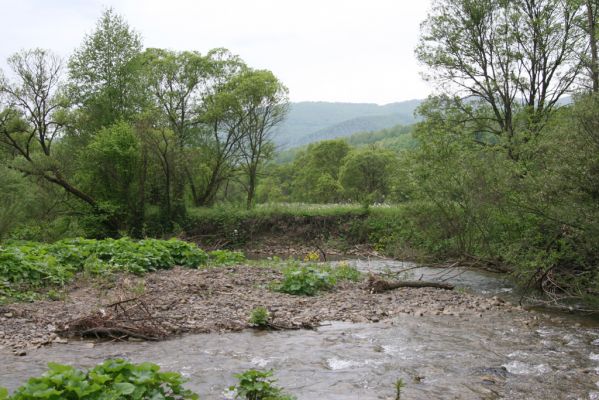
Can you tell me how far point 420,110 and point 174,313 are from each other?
70.6ft

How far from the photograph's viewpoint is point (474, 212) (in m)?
14.8

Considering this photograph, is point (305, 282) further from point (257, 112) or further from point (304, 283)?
point (257, 112)

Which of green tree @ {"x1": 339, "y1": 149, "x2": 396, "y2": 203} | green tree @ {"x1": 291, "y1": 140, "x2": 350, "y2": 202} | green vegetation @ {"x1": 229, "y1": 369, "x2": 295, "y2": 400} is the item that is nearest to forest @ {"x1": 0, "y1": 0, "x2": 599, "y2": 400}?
green vegetation @ {"x1": 229, "y1": 369, "x2": 295, "y2": 400}

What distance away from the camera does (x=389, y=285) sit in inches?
520

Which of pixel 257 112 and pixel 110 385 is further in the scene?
pixel 257 112

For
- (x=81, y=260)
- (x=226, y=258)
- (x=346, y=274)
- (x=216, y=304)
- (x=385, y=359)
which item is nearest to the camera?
(x=385, y=359)

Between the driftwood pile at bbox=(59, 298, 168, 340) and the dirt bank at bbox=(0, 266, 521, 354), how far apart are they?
0.45 feet

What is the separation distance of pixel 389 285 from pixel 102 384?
9.80 meters

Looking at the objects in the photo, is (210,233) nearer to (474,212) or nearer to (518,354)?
(474,212)

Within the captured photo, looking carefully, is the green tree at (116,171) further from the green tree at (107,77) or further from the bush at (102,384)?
the bush at (102,384)

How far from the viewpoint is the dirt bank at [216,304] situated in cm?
846

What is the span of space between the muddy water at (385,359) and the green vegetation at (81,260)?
163 inches

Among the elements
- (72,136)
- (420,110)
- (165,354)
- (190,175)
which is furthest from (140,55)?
(165,354)

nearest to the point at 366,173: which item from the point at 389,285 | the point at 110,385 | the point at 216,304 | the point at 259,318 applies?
the point at 389,285
